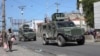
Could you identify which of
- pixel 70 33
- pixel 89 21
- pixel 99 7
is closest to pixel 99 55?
pixel 70 33

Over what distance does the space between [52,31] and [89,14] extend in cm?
3451

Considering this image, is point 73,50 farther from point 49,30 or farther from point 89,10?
point 89,10

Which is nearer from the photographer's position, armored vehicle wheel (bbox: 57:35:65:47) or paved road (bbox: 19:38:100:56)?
paved road (bbox: 19:38:100:56)

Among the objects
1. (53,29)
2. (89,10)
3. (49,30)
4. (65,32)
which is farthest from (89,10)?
(65,32)

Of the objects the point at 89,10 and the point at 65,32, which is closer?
the point at 65,32

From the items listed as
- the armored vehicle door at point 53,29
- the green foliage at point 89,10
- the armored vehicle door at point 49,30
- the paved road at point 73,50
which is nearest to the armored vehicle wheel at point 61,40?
the paved road at point 73,50

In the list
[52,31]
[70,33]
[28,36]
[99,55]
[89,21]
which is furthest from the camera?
[89,21]

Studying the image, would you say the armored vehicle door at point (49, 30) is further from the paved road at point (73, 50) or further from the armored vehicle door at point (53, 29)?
the paved road at point (73, 50)

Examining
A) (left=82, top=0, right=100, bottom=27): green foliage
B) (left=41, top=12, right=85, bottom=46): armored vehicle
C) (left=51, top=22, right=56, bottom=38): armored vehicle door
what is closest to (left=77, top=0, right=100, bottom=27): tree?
(left=82, top=0, right=100, bottom=27): green foliage

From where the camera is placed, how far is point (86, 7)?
6850 centimetres

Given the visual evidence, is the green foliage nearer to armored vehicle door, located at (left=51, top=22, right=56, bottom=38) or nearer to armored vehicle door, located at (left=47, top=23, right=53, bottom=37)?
armored vehicle door, located at (left=47, top=23, right=53, bottom=37)

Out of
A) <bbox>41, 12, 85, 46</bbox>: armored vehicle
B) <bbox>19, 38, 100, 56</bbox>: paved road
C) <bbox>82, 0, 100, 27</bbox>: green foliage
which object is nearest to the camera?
<bbox>19, 38, 100, 56</bbox>: paved road

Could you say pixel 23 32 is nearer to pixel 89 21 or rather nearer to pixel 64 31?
pixel 89 21

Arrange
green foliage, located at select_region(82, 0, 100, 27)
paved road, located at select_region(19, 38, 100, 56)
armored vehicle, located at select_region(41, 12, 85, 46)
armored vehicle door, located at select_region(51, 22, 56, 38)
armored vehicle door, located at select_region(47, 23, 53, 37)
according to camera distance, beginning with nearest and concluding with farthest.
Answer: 1. paved road, located at select_region(19, 38, 100, 56)
2. armored vehicle, located at select_region(41, 12, 85, 46)
3. armored vehicle door, located at select_region(51, 22, 56, 38)
4. armored vehicle door, located at select_region(47, 23, 53, 37)
5. green foliage, located at select_region(82, 0, 100, 27)
